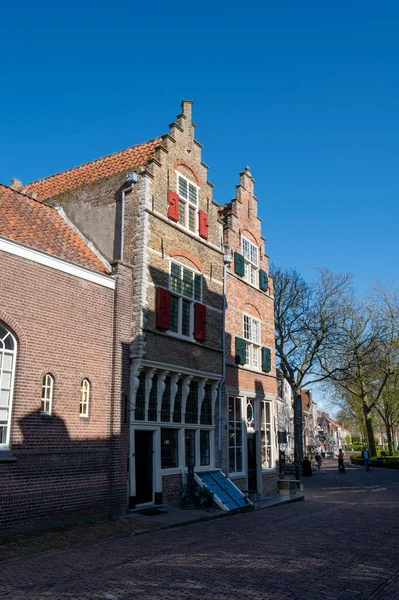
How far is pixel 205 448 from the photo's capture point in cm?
1853

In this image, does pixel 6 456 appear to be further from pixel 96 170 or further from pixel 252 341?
pixel 252 341

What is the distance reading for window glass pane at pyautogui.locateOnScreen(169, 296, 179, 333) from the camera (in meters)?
17.3

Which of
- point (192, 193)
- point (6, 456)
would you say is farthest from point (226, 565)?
point (192, 193)

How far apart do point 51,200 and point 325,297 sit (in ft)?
72.4

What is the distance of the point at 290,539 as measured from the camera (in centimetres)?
1160

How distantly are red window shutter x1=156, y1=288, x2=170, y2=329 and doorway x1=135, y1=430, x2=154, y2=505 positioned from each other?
328 centimetres

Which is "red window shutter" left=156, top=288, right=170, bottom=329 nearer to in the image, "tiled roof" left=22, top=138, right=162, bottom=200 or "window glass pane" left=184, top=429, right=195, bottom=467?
"window glass pane" left=184, top=429, right=195, bottom=467

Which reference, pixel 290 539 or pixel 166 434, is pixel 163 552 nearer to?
pixel 290 539

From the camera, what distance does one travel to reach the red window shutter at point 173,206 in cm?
1762

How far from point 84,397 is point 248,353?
31.9 ft

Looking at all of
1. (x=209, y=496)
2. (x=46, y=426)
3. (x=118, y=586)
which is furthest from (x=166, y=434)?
(x=118, y=586)

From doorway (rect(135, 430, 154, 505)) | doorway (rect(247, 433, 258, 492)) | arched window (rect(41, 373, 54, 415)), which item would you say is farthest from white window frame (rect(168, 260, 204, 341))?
doorway (rect(247, 433, 258, 492))

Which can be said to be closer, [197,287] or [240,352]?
[197,287]

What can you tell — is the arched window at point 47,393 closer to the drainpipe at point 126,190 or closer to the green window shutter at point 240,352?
the drainpipe at point 126,190
